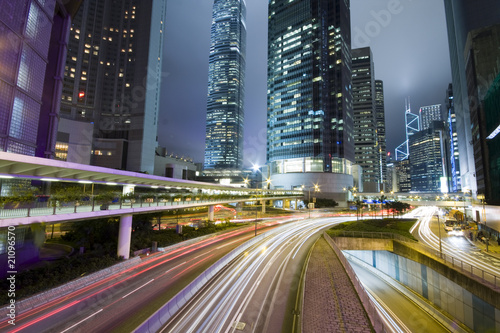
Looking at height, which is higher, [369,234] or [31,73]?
[31,73]

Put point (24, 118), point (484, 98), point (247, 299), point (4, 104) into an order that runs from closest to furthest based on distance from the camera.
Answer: point (247, 299), point (4, 104), point (24, 118), point (484, 98)

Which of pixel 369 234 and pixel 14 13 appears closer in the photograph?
pixel 14 13

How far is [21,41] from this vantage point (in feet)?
94.3

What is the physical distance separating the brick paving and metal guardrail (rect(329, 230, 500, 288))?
9.14 meters

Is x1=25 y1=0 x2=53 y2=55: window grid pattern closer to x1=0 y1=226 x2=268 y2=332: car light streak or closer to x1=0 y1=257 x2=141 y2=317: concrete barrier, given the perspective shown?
x1=0 y1=257 x2=141 y2=317: concrete barrier

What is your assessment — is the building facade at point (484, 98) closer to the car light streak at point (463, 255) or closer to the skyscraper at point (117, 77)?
the car light streak at point (463, 255)

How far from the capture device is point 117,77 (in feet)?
369

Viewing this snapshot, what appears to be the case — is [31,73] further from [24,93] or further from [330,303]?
[330,303]

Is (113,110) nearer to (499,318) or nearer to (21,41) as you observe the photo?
(21,41)

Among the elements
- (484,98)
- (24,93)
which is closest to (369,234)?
(484,98)

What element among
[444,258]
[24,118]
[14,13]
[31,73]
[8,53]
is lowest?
[444,258]

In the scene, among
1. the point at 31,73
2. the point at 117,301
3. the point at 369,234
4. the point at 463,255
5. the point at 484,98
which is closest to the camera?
the point at 117,301

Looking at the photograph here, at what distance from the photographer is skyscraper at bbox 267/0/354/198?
109m

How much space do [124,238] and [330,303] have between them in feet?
62.3
